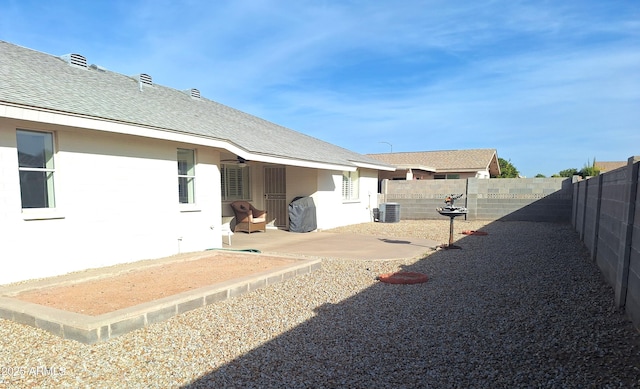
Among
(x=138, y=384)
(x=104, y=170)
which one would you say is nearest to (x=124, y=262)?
(x=104, y=170)

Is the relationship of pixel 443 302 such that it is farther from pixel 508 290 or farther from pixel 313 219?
pixel 313 219

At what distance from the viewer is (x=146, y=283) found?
6.05 metres

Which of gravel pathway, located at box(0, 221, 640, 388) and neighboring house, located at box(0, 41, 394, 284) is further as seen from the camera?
neighboring house, located at box(0, 41, 394, 284)

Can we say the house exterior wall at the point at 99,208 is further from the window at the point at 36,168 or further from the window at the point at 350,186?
the window at the point at 350,186

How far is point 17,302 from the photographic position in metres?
4.73

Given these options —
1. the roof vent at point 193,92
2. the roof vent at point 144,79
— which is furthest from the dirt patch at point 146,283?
the roof vent at point 193,92

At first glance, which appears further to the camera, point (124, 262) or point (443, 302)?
point (124, 262)

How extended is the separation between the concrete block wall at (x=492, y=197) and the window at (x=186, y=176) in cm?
1206

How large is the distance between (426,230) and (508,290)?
872 cm

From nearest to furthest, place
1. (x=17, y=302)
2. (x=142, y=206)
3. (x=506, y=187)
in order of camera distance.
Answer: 1. (x=17, y=302)
2. (x=142, y=206)
3. (x=506, y=187)

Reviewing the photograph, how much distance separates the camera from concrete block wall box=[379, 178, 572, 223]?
16250mm

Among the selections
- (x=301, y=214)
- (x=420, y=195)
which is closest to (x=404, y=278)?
(x=301, y=214)

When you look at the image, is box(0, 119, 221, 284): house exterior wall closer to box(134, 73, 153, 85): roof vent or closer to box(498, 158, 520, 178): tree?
box(134, 73, 153, 85): roof vent

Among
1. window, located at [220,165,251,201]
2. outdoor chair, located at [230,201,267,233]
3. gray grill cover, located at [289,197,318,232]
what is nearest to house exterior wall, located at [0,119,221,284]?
outdoor chair, located at [230,201,267,233]
